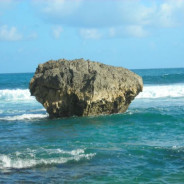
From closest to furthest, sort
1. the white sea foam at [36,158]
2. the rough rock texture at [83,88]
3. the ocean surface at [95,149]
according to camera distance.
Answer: the ocean surface at [95,149] < the white sea foam at [36,158] < the rough rock texture at [83,88]

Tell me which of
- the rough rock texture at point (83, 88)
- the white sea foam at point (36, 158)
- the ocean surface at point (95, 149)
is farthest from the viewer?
the rough rock texture at point (83, 88)

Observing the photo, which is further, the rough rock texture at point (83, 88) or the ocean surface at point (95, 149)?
the rough rock texture at point (83, 88)

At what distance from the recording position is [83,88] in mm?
20562

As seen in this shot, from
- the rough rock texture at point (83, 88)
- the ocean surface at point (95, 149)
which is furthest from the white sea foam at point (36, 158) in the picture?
Answer: the rough rock texture at point (83, 88)

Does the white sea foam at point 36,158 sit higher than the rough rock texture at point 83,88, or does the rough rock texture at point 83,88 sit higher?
the rough rock texture at point 83,88

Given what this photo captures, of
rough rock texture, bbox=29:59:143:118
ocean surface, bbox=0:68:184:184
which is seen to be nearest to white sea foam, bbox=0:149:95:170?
ocean surface, bbox=0:68:184:184

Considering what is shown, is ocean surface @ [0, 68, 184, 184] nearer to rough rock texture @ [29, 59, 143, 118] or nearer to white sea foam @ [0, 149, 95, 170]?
white sea foam @ [0, 149, 95, 170]

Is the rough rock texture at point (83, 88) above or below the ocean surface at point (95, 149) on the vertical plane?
above

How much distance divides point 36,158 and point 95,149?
2.17m

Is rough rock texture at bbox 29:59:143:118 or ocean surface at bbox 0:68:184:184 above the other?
rough rock texture at bbox 29:59:143:118

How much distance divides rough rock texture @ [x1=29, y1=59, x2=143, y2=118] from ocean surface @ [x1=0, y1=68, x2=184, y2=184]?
25.7 inches

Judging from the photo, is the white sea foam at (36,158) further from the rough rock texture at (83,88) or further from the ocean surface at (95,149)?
the rough rock texture at (83,88)

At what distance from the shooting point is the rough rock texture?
20.5 m

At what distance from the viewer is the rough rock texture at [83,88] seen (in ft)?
67.4
